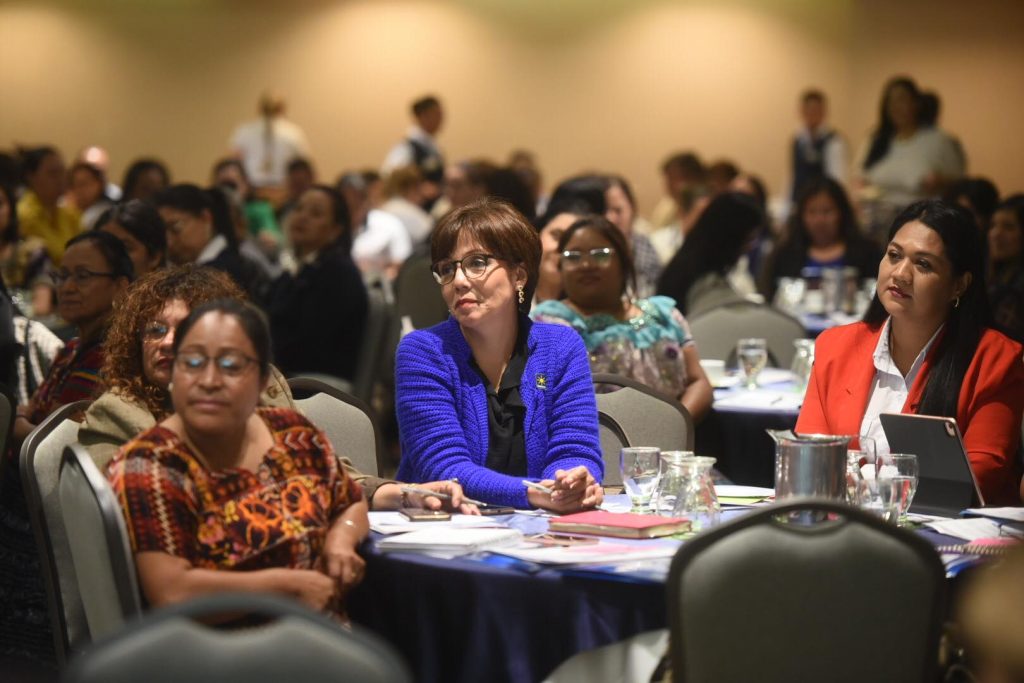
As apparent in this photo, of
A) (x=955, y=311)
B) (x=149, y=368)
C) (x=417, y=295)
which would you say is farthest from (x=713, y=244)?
(x=149, y=368)

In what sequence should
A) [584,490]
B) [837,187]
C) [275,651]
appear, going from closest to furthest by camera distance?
[275,651], [584,490], [837,187]

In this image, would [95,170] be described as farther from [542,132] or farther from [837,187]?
[542,132]

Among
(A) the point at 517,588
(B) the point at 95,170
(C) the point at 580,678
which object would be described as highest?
(B) the point at 95,170

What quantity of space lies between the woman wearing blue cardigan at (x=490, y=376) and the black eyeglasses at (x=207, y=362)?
81cm

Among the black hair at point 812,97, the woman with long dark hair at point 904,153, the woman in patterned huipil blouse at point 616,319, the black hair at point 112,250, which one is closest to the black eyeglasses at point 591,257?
the woman in patterned huipil blouse at point 616,319

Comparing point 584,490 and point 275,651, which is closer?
point 275,651

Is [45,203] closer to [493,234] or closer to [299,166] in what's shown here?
[299,166]

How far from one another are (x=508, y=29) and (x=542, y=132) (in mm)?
1147

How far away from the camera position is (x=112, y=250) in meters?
4.21

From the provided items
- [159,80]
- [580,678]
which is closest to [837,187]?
[580,678]

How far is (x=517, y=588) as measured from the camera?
2.52 meters

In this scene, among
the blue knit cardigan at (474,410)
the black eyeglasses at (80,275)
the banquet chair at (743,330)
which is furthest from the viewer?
the banquet chair at (743,330)

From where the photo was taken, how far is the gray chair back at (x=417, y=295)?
666 cm

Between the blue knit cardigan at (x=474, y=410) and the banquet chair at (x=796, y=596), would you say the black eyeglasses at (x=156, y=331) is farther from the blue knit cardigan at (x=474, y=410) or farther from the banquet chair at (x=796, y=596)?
the banquet chair at (x=796, y=596)
